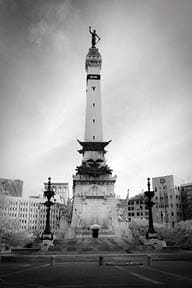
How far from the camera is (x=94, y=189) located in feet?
139

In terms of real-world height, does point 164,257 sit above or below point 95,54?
below

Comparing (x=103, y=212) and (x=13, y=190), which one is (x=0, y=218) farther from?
(x=13, y=190)

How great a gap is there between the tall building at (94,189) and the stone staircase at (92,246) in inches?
169

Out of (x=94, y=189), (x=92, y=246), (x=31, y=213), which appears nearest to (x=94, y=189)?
(x=94, y=189)

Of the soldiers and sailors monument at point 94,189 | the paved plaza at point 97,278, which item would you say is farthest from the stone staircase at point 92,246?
the paved plaza at point 97,278

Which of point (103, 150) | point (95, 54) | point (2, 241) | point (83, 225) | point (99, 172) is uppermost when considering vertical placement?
point (95, 54)

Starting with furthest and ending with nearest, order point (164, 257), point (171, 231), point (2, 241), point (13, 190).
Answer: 1. point (13, 190)
2. point (171, 231)
3. point (2, 241)
4. point (164, 257)

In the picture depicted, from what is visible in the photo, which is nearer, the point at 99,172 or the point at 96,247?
the point at 96,247

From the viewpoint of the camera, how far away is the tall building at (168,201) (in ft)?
282

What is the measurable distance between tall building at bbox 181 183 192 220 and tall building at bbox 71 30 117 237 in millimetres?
50926

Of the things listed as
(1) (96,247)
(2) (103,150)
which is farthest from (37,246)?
(2) (103,150)

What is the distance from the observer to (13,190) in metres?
123

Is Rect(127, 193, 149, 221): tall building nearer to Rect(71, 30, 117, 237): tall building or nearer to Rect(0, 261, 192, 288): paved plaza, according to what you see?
Rect(71, 30, 117, 237): tall building

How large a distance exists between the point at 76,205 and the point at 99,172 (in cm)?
632
